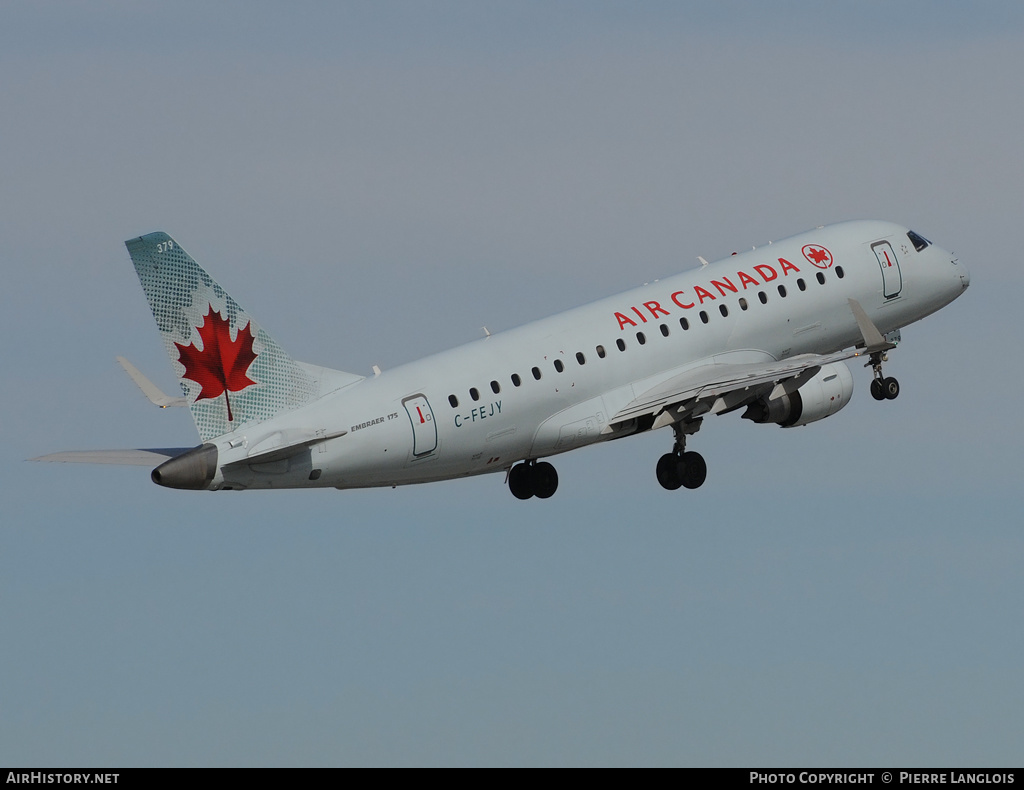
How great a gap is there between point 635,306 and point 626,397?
272cm

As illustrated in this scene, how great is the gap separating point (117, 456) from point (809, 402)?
19.7 metres

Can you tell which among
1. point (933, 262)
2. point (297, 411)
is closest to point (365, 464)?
point (297, 411)

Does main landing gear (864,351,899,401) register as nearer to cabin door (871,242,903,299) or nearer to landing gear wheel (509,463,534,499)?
cabin door (871,242,903,299)

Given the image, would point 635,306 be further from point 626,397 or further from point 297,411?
point 297,411

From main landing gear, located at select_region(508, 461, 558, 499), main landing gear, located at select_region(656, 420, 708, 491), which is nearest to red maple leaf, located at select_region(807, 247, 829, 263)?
main landing gear, located at select_region(656, 420, 708, 491)

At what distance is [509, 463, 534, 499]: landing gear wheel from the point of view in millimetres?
58750

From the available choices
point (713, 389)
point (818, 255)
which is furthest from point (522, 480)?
point (818, 255)

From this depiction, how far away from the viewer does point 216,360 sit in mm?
49812

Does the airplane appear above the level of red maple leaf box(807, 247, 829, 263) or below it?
below

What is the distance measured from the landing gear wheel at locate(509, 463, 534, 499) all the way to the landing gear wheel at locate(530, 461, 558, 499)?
12 cm

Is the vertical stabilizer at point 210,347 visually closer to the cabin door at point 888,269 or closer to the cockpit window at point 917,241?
the cabin door at point 888,269

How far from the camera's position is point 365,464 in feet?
169

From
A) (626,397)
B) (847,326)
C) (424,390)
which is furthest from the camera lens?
(847,326)

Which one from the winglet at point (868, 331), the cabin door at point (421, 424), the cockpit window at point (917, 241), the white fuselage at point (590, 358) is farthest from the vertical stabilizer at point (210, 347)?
the cockpit window at point (917, 241)
